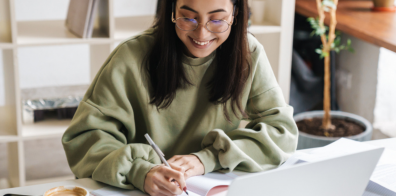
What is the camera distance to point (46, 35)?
2.06 m

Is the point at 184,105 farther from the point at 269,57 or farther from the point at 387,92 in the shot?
the point at 387,92

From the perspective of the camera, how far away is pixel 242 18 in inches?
46.9

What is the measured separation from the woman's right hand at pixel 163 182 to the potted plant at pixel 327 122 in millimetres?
1456

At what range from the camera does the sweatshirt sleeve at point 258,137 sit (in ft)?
3.67

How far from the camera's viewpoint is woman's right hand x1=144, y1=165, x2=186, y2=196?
0.96 meters

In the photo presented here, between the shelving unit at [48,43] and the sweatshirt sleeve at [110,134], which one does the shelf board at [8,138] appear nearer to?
the shelving unit at [48,43]

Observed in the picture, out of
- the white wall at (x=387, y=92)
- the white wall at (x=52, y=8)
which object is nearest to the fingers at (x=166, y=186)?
the white wall at (x=387, y=92)

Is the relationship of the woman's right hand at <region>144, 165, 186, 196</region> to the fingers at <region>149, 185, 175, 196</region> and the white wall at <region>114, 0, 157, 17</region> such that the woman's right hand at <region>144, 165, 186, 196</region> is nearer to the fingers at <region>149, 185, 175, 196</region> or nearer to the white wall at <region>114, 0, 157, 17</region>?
the fingers at <region>149, 185, 175, 196</region>

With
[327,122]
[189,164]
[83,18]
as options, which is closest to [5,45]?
[83,18]

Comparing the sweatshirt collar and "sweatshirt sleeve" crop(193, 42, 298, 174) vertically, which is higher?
the sweatshirt collar

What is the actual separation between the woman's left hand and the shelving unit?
1.07 metres

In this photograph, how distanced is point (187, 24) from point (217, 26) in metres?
0.07

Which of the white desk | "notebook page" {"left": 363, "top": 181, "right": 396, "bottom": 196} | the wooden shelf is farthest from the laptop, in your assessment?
the wooden shelf

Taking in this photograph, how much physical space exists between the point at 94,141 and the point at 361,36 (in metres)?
1.54
